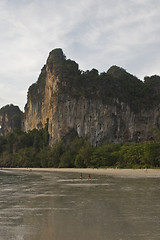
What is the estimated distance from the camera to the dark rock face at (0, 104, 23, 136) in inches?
6905

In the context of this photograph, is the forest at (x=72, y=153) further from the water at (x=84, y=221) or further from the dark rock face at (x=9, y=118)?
the water at (x=84, y=221)

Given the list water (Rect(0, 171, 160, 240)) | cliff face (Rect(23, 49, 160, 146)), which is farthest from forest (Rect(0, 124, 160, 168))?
water (Rect(0, 171, 160, 240))

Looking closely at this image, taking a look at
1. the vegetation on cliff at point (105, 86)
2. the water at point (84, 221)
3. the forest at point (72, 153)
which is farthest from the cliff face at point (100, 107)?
the water at point (84, 221)

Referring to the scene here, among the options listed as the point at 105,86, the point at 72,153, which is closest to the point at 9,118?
the point at 105,86

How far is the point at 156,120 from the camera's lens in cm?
10225

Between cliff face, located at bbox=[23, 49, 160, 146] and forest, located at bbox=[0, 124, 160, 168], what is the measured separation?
6.86 meters

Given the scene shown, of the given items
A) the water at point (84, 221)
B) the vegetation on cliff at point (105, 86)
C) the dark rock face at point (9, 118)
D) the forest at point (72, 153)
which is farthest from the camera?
the dark rock face at point (9, 118)

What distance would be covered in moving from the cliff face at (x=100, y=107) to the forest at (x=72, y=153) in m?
6.86

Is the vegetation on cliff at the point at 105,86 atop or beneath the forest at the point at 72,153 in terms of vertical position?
→ atop

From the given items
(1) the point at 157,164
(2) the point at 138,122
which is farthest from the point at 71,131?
(1) the point at 157,164

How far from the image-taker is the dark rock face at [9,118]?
575 feet

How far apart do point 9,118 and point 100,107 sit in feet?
325

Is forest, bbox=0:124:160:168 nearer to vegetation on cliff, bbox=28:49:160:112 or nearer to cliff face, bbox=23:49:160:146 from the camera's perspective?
cliff face, bbox=23:49:160:146

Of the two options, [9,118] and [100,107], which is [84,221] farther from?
[9,118]
